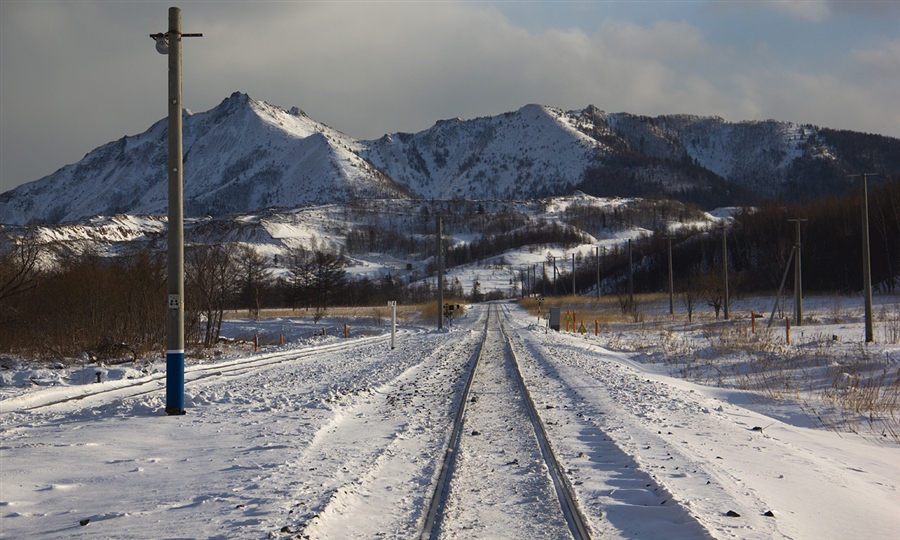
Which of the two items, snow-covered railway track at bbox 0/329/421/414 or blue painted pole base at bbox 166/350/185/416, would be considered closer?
blue painted pole base at bbox 166/350/185/416

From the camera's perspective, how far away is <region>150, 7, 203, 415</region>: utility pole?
448 inches

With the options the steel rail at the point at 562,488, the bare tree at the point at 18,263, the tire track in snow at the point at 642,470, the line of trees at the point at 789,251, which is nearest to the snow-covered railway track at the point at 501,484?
the steel rail at the point at 562,488

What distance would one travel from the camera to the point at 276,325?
56.6m

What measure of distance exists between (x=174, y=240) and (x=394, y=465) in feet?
18.9

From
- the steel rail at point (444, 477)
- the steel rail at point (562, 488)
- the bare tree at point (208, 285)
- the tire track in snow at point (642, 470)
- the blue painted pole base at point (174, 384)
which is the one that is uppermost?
the bare tree at point (208, 285)

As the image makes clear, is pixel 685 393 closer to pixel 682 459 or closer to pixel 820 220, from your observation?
Answer: pixel 682 459

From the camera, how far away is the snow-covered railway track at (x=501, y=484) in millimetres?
5867

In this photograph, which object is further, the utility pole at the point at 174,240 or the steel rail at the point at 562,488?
the utility pole at the point at 174,240

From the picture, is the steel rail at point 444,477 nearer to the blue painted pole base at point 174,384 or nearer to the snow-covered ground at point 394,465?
the snow-covered ground at point 394,465

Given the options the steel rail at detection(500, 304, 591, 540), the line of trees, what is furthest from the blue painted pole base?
the line of trees

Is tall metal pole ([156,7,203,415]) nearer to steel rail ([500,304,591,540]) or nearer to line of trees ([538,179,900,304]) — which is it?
steel rail ([500,304,591,540])

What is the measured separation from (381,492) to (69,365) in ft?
Result: 67.8

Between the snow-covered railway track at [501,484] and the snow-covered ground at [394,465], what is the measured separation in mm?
40

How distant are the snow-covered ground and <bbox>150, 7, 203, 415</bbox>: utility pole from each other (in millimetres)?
590
